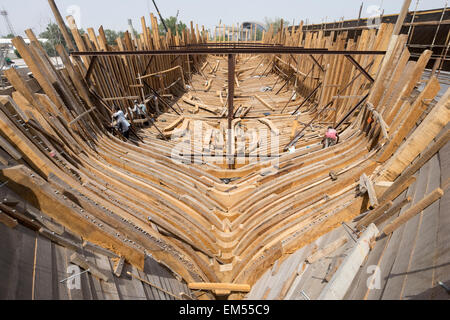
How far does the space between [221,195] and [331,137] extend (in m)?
3.87

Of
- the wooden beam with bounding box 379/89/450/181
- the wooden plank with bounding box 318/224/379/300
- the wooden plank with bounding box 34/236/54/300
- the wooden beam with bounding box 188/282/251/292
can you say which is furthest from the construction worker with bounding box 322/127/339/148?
the wooden plank with bounding box 34/236/54/300

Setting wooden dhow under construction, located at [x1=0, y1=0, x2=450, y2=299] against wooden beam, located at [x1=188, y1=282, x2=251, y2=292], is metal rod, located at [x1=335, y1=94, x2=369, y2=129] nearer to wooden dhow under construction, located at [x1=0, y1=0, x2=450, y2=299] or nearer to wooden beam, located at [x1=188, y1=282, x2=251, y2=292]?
wooden dhow under construction, located at [x1=0, y1=0, x2=450, y2=299]

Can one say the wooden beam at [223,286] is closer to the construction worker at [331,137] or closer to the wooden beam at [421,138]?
the wooden beam at [421,138]

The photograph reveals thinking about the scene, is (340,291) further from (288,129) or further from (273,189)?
(288,129)

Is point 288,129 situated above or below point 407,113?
below

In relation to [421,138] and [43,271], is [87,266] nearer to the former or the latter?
[43,271]

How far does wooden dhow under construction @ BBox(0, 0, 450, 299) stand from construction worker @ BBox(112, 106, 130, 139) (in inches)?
10.7

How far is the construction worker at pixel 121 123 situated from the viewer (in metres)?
6.93

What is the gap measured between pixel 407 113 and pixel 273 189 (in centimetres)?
327

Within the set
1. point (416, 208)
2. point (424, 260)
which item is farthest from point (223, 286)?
point (416, 208)

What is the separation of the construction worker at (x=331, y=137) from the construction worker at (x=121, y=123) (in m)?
6.36

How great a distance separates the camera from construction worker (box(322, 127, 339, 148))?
258 inches
